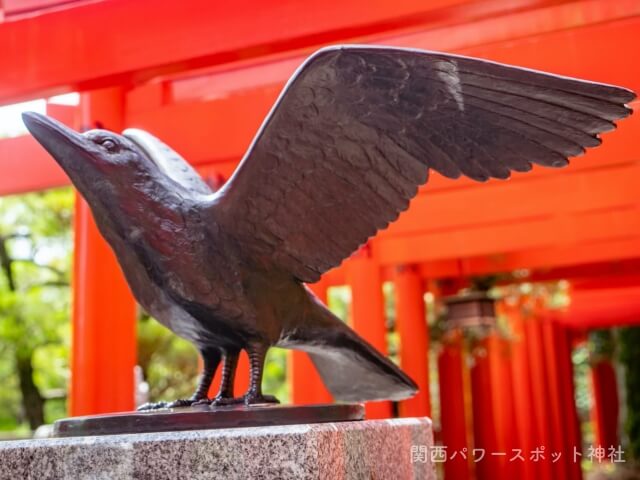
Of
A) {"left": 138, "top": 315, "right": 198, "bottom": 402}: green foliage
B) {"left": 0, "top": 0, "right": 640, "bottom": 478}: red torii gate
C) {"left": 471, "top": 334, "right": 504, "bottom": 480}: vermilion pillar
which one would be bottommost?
{"left": 471, "top": 334, "right": 504, "bottom": 480}: vermilion pillar

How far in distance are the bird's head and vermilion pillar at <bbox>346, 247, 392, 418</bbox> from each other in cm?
545

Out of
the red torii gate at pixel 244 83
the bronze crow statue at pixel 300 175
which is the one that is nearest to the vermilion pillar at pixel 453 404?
the red torii gate at pixel 244 83

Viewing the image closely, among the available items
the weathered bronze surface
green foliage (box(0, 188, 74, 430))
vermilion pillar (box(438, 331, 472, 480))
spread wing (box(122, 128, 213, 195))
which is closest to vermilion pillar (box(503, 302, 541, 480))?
vermilion pillar (box(438, 331, 472, 480))

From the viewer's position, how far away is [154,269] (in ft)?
8.23

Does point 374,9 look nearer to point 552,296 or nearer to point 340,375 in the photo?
point 340,375

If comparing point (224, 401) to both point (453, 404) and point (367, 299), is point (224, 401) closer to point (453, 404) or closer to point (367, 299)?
point (367, 299)

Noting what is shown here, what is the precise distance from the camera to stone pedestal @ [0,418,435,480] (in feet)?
6.72

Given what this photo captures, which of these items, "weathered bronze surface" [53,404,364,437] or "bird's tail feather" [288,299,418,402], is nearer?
"weathered bronze surface" [53,404,364,437]

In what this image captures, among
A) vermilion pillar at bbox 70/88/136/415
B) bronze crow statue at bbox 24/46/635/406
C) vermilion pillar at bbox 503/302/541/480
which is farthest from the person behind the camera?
vermilion pillar at bbox 503/302/541/480

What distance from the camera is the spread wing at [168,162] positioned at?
2.80 meters

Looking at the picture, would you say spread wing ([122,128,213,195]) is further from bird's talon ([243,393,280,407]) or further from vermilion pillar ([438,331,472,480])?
vermilion pillar ([438,331,472,480])

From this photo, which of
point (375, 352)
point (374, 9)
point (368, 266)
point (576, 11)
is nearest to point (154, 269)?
point (375, 352)

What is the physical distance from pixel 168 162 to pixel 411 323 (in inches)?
252

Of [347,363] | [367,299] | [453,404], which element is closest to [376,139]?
[347,363]
